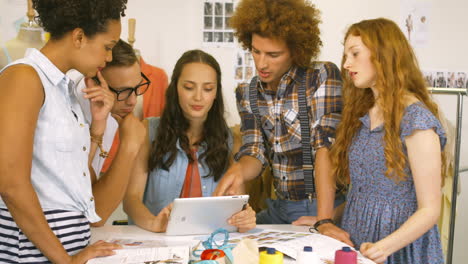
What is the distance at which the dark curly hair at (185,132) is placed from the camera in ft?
6.92

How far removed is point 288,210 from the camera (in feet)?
6.91

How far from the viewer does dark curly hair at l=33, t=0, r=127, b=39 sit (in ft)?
4.25

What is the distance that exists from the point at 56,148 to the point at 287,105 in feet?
3.34

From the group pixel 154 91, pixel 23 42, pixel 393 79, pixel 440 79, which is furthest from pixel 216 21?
pixel 393 79

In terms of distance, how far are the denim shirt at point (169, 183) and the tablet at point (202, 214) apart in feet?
1.67

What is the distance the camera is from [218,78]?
2209 mm

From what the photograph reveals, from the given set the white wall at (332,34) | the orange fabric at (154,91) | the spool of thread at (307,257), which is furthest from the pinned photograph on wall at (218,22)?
the spool of thread at (307,257)

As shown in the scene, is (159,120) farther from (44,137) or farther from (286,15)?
(44,137)

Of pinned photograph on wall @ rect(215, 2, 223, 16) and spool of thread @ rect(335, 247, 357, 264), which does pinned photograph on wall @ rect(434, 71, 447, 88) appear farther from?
spool of thread @ rect(335, 247, 357, 264)

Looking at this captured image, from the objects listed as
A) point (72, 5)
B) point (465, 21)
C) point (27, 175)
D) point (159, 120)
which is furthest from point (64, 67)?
point (465, 21)

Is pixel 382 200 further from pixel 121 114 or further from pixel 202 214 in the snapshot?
pixel 121 114

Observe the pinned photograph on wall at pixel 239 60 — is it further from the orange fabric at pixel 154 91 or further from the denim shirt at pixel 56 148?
the denim shirt at pixel 56 148

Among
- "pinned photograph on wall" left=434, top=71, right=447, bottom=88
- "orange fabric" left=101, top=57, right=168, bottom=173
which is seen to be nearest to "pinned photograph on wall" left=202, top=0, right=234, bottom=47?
"orange fabric" left=101, top=57, right=168, bottom=173

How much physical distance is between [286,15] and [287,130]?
475 millimetres
